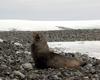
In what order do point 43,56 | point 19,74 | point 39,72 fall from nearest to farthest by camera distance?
point 19,74 → point 39,72 → point 43,56

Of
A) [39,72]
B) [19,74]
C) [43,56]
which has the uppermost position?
[43,56]

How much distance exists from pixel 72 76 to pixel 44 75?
0.65 meters

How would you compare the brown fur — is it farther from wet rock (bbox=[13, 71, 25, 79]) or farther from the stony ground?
wet rock (bbox=[13, 71, 25, 79])

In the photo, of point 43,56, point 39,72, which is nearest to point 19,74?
point 39,72

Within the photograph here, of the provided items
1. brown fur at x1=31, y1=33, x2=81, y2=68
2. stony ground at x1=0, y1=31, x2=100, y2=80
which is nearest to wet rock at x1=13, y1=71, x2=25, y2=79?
stony ground at x1=0, y1=31, x2=100, y2=80

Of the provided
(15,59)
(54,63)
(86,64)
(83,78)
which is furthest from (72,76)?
(15,59)

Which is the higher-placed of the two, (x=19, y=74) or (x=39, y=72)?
(x=19, y=74)

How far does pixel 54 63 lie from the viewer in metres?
9.76

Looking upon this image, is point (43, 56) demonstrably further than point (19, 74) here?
Yes

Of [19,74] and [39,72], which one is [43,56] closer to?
[39,72]

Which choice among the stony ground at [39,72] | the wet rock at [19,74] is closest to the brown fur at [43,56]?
the stony ground at [39,72]

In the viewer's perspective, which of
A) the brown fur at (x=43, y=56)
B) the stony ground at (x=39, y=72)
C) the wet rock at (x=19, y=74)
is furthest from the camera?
the brown fur at (x=43, y=56)

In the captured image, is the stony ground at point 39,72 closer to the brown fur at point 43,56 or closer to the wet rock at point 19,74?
the wet rock at point 19,74

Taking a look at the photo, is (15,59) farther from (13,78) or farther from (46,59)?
(13,78)
